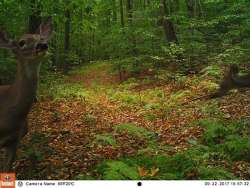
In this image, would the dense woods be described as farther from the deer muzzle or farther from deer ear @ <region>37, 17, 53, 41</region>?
the deer muzzle

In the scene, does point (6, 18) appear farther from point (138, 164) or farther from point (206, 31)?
point (206, 31)

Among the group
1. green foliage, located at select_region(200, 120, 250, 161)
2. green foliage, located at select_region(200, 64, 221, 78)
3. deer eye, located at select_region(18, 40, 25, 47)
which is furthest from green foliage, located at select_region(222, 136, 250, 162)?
green foliage, located at select_region(200, 64, 221, 78)

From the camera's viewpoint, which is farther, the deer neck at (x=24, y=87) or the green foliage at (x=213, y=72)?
the green foliage at (x=213, y=72)

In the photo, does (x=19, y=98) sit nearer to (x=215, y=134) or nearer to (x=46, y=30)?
(x=46, y=30)

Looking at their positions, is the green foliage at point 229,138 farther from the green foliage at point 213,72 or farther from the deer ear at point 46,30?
the green foliage at point 213,72

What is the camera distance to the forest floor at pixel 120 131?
24.2 ft

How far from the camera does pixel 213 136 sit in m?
9.09

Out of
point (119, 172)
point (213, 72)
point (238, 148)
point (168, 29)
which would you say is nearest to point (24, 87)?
point (119, 172)

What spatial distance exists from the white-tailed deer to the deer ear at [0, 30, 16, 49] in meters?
0.02

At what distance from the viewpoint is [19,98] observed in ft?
23.0

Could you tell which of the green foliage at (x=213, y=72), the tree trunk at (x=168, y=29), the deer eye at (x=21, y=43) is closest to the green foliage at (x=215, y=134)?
the deer eye at (x=21, y=43)

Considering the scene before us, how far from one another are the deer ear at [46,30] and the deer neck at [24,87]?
463mm

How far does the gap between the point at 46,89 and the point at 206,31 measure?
10.8 m

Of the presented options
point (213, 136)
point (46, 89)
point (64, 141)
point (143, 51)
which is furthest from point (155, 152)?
point (143, 51)
